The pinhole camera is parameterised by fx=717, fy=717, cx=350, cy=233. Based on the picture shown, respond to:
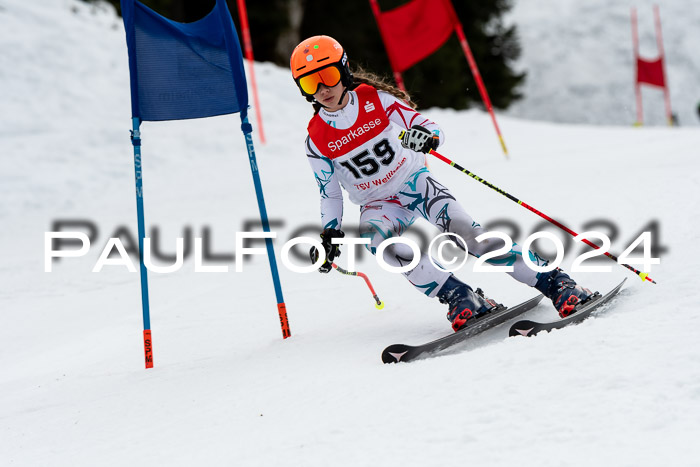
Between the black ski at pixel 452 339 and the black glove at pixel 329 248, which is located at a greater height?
the black glove at pixel 329 248

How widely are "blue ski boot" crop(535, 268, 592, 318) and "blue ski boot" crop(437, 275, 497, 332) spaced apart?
12.3 inches

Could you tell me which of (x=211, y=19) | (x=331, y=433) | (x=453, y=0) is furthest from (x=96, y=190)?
(x=453, y=0)

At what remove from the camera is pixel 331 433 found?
8.32 ft

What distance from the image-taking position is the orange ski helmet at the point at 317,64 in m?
3.64

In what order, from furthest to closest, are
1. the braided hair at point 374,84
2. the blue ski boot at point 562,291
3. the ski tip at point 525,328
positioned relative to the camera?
the braided hair at point 374,84, the blue ski boot at point 562,291, the ski tip at point 525,328

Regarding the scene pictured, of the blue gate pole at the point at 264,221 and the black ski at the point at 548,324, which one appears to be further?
the blue gate pole at the point at 264,221

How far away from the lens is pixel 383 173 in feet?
12.6

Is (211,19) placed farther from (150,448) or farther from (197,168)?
(197,168)

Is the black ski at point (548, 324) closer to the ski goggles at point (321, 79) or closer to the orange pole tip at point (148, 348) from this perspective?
the ski goggles at point (321, 79)

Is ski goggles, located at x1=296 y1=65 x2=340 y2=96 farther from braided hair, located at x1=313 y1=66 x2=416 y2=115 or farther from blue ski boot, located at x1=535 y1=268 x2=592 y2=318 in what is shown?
blue ski boot, located at x1=535 y1=268 x2=592 y2=318

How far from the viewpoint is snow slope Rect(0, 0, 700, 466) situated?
237cm

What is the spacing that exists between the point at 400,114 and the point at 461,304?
1070 millimetres

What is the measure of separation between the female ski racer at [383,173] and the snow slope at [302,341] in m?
A: 0.29

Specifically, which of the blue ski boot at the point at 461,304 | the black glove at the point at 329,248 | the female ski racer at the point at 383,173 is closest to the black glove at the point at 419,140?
the female ski racer at the point at 383,173
